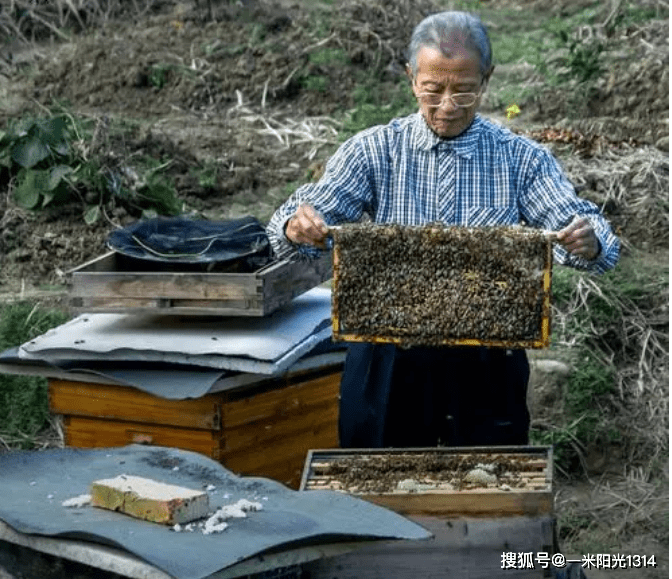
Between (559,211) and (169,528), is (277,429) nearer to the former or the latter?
(559,211)

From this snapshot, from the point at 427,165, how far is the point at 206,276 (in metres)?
1.13

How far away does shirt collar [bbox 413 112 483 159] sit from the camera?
5543 millimetres

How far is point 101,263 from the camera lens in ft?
21.7

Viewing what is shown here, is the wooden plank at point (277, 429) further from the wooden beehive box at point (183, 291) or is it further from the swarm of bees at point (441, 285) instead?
the swarm of bees at point (441, 285)

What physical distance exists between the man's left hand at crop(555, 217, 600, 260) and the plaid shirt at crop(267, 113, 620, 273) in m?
0.31

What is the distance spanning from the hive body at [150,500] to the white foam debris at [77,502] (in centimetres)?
4

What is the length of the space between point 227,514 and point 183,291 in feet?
6.42

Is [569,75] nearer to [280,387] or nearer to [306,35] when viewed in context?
[306,35]

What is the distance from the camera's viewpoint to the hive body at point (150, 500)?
4352mm

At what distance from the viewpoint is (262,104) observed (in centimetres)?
1166

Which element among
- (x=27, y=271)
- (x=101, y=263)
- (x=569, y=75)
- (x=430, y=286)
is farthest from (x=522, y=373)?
Result: (x=569, y=75)

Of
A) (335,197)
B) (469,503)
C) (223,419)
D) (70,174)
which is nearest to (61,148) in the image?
(70,174)

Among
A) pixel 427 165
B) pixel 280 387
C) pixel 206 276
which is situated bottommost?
pixel 280 387

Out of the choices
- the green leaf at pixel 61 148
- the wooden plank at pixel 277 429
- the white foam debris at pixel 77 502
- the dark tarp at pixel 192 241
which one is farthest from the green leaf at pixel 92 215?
the white foam debris at pixel 77 502
